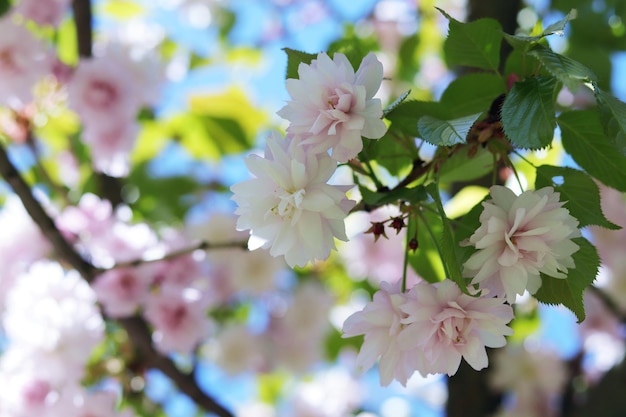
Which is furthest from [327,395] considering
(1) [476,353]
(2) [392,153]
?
(1) [476,353]

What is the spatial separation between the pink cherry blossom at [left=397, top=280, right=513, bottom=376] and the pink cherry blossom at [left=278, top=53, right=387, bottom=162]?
0.44ft

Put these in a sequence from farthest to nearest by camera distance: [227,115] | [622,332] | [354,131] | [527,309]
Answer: [622,332]
[527,309]
[227,115]
[354,131]

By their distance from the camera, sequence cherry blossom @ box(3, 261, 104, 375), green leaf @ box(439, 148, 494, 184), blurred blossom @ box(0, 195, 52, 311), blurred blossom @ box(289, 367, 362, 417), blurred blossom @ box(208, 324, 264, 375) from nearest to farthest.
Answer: green leaf @ box(439, 148, 494, 184)
cherry blossom @ box(3, 261, 104, 375)
blurred blossom @ box(0, 195, 52, 311)
blurred blossom @ box(208, 324, 264, 375)
blurred blossom @ box(289, 367, 362, 417)

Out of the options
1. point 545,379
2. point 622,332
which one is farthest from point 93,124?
point 622,332

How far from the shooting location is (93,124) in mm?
1509

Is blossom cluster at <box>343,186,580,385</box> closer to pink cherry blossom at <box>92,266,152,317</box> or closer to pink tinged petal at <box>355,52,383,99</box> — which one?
pink tinged petal at <box>355,52,383,99</box>

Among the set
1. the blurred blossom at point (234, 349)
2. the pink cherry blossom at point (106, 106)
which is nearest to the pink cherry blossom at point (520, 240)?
the pink cherry blossom at point (106, 106)

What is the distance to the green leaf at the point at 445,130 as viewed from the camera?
1.82 ft

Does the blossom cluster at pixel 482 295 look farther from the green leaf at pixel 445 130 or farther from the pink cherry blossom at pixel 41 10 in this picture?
the pink cherry blossom at pixel 41 10

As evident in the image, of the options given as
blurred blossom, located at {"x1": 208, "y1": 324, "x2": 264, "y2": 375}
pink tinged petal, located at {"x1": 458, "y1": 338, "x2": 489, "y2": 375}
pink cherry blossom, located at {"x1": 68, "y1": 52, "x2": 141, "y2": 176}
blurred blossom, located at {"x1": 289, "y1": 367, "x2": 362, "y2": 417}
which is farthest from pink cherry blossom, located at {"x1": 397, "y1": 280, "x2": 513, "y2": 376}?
blurred blossom, located at {"x1": 289, "y1": 367, "x2": 362, "y2": 417}

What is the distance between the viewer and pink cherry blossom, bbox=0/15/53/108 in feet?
4.56

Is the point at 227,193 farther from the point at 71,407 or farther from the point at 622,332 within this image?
the point at 622,332

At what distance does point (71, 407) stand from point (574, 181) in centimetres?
95

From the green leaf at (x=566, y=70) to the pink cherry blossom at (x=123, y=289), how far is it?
90 centimetres
